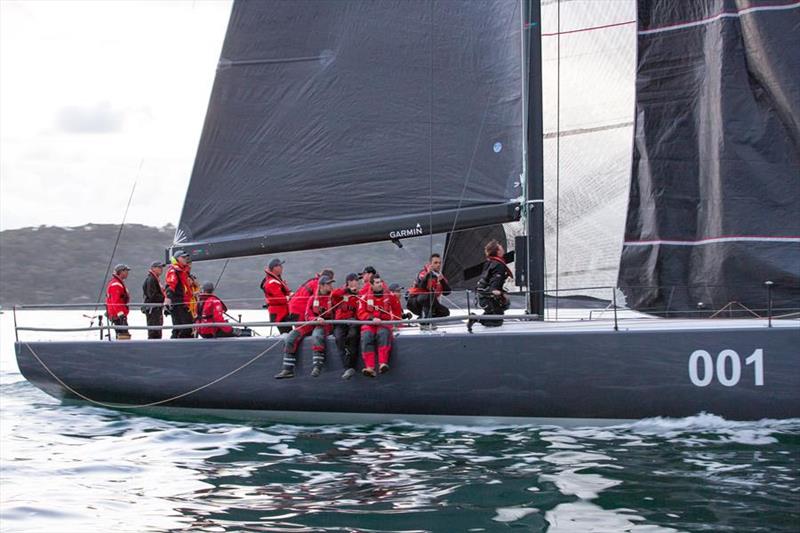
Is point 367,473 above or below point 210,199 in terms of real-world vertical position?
below

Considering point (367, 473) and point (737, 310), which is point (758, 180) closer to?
point (737, 310)

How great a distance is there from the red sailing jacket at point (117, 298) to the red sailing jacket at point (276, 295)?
A: 183 cm

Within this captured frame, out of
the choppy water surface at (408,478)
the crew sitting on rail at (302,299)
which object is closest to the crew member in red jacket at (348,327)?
the crew sitting on rail at (302,299)

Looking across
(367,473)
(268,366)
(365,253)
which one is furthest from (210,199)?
(365,253)

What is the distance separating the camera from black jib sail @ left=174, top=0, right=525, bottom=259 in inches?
417

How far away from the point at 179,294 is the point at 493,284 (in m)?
3.64

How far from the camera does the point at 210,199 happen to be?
11.3 meters

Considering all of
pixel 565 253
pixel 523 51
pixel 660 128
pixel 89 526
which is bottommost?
pixel 89 526

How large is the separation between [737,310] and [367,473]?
4019 mm

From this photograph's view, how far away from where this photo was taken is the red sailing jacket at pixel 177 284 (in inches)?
458

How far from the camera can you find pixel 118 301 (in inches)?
486

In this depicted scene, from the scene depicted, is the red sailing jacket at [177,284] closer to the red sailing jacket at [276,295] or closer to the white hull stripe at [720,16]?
the red sailing jacket at [276,295]

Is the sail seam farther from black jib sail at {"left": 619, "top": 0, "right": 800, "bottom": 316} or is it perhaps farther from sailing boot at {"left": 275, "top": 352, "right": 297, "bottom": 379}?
sailing boot at {"left": 275, "top": 352, "right": 297, "bottom": 379}

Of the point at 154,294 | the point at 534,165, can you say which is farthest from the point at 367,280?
the point at 154,294
